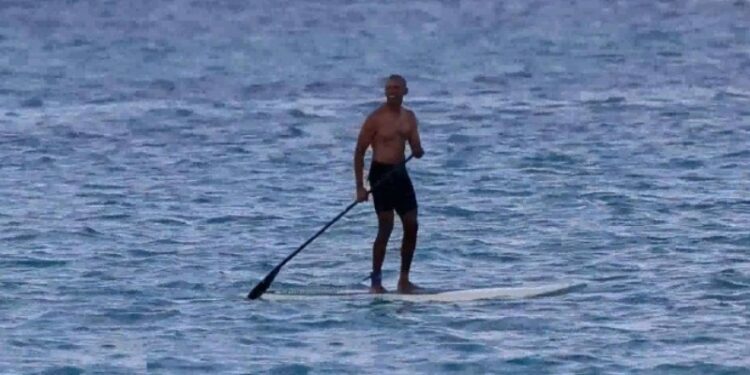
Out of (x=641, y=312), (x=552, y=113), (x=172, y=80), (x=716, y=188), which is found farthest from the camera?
(x=172, y=80)

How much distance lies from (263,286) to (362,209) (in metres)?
6.31

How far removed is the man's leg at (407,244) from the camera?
1783 cm

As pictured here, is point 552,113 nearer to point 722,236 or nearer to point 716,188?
point 716,188

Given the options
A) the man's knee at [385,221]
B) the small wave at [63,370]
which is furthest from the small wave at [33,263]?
the small wave at [63,370]

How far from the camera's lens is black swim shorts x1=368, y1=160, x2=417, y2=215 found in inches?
696

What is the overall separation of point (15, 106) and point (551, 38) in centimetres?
2183

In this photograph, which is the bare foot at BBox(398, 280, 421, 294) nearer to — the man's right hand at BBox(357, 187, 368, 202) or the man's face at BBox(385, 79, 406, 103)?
the man's right hand at BBox(357, 187, 368, 202)

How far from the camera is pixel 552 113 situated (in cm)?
3544

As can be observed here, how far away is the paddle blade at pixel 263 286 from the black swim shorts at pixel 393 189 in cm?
112

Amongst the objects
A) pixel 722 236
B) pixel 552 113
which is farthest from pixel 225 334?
pixel 552 113

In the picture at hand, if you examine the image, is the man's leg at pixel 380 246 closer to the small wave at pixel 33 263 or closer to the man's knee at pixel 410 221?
the man's knee at pixel 410 221

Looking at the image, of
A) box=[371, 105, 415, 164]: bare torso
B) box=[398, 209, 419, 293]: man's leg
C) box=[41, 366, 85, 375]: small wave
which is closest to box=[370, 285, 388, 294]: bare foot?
box=[398, 209, 419, 293]: man's leg

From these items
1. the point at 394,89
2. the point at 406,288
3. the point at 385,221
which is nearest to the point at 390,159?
the point at 385,221

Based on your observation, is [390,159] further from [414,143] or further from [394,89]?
[394,89]
